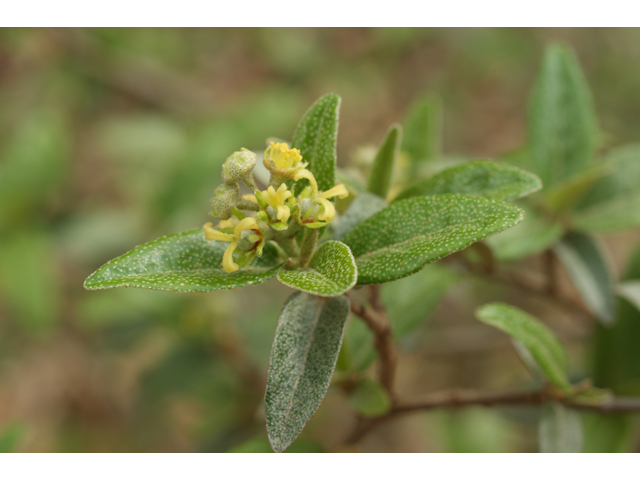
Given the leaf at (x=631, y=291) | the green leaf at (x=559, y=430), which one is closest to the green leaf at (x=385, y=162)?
the green leaf at (x=559, y=430)

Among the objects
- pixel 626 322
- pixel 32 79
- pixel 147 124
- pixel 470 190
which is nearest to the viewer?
pixel 470 190

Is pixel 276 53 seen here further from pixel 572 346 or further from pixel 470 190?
pixel 470 190

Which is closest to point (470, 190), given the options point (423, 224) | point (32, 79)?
point (423, 224)

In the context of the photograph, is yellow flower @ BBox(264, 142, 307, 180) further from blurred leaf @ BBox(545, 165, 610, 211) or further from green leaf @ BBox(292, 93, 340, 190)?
blurred leaf @ BBox(545, 165, 610, 211)

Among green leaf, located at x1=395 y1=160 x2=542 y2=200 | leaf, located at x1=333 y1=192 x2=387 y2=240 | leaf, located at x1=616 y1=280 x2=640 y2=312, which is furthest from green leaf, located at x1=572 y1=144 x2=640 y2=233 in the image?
leaf, located at x1=333 y1=192 x2=387 y2=240

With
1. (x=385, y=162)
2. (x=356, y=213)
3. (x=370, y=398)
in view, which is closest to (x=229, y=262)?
(x=356, y=213)
